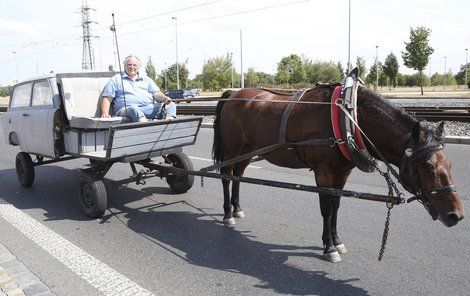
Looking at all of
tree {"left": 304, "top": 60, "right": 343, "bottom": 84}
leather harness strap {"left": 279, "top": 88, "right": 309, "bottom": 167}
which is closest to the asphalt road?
leather harness strap {"left": 279, "top": 88, "right": 309, "bottom": 167}

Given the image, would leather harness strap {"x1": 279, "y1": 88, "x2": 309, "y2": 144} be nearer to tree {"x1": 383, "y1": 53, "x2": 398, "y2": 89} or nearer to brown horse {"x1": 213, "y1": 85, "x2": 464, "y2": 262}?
brown horse {"x1": 213, "y1": 85, "x2": 464, "y2": 262}

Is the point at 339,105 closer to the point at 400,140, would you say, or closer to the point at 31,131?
the point at 400,140

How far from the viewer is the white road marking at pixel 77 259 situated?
3490 millimetres

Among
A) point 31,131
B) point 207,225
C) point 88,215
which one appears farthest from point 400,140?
point 31,131

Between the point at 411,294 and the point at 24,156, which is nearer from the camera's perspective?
the point at 411,294

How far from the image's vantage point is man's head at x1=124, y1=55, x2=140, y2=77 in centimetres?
592

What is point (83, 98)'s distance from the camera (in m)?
6.30

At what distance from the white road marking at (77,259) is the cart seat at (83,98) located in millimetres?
1412

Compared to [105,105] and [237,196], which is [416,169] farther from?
[105,105]

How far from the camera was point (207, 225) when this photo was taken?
5.09 m

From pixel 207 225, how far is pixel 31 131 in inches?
139

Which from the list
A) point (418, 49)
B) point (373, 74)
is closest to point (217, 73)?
point (373, 74)

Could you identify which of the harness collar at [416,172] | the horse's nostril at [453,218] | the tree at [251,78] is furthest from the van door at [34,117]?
the tree at [251,78]

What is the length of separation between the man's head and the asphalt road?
1.91 meters
